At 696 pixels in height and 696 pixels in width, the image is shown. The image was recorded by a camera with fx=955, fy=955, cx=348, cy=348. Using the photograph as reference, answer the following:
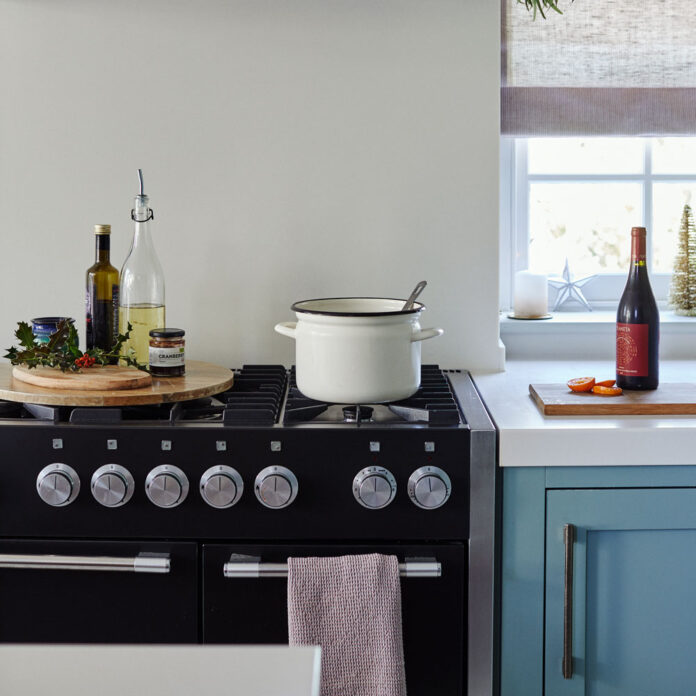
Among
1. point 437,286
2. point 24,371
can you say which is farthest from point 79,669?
point 437,286

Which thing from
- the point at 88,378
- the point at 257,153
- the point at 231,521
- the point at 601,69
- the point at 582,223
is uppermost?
the point at 601,69

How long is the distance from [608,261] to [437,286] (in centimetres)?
61

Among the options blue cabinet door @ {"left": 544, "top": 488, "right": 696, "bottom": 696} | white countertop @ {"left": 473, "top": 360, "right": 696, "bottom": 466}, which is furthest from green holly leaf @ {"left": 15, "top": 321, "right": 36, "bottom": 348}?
blue cabinet door @ {"left": 544, "top": 488, "right": 696, "bottom": 696}

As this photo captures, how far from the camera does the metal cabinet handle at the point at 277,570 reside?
1.62 m

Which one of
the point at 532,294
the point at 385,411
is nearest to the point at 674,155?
the point at 532,294

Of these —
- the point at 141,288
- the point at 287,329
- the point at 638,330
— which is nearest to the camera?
the point at 287,329

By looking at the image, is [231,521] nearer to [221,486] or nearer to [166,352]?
[221,486]

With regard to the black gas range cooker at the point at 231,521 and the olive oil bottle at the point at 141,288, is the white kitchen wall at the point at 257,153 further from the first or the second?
the black gas range cooker at the point at 231,521

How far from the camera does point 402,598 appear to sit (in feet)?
5.51

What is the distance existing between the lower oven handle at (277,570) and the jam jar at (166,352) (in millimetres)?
440

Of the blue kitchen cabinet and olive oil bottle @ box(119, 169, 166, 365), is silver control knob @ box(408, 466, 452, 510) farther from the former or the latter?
olive oil bottle @ box(119, 169, 166, 365)

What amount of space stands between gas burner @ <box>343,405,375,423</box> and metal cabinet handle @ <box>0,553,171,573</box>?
40cm

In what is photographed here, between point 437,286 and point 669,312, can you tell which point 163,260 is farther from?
point 669,312

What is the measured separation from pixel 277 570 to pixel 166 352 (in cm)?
50
